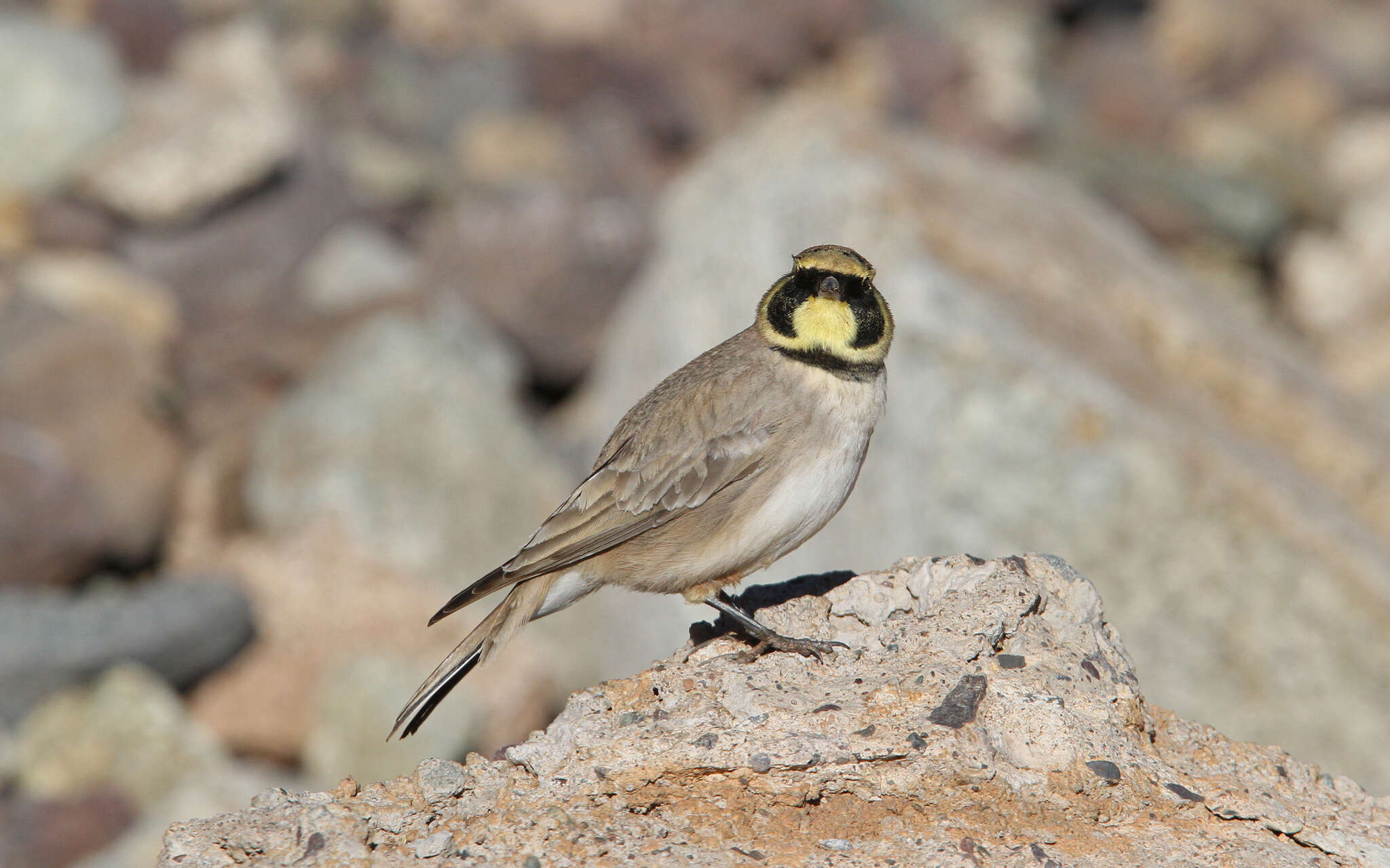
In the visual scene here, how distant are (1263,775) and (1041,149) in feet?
47.5

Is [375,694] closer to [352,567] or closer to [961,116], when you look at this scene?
[352,567]

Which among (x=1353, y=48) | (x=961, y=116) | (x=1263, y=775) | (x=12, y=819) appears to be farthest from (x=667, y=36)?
(x=1263, y=775)

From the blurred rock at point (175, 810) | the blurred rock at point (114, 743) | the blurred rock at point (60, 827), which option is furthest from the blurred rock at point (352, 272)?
the blurred rock at point (60, 827)

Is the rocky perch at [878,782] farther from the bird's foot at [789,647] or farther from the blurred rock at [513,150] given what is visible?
the blurred rock at [513,150]

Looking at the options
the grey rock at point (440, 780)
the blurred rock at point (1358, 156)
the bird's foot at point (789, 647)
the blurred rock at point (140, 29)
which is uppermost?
the blurred rock at point (1358, 156)

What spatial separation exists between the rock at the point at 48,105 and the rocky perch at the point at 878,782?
1085cm

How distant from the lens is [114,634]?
8.94 metres

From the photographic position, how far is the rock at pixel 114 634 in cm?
877

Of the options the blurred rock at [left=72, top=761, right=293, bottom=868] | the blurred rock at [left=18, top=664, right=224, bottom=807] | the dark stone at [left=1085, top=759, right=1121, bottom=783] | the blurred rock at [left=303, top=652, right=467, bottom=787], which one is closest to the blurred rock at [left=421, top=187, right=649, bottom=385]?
the blurred rock at [left=303, top=652, right=467, bottom=787]

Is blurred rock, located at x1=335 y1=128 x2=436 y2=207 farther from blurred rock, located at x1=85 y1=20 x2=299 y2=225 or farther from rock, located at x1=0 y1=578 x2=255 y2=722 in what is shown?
rock, located at x1=0 y1=578 x2=255 y2=722

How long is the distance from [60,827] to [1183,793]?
628cm

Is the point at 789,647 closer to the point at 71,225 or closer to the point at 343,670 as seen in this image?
the point at 343,670

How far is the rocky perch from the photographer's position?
149 inches

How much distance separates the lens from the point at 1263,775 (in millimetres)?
4430
